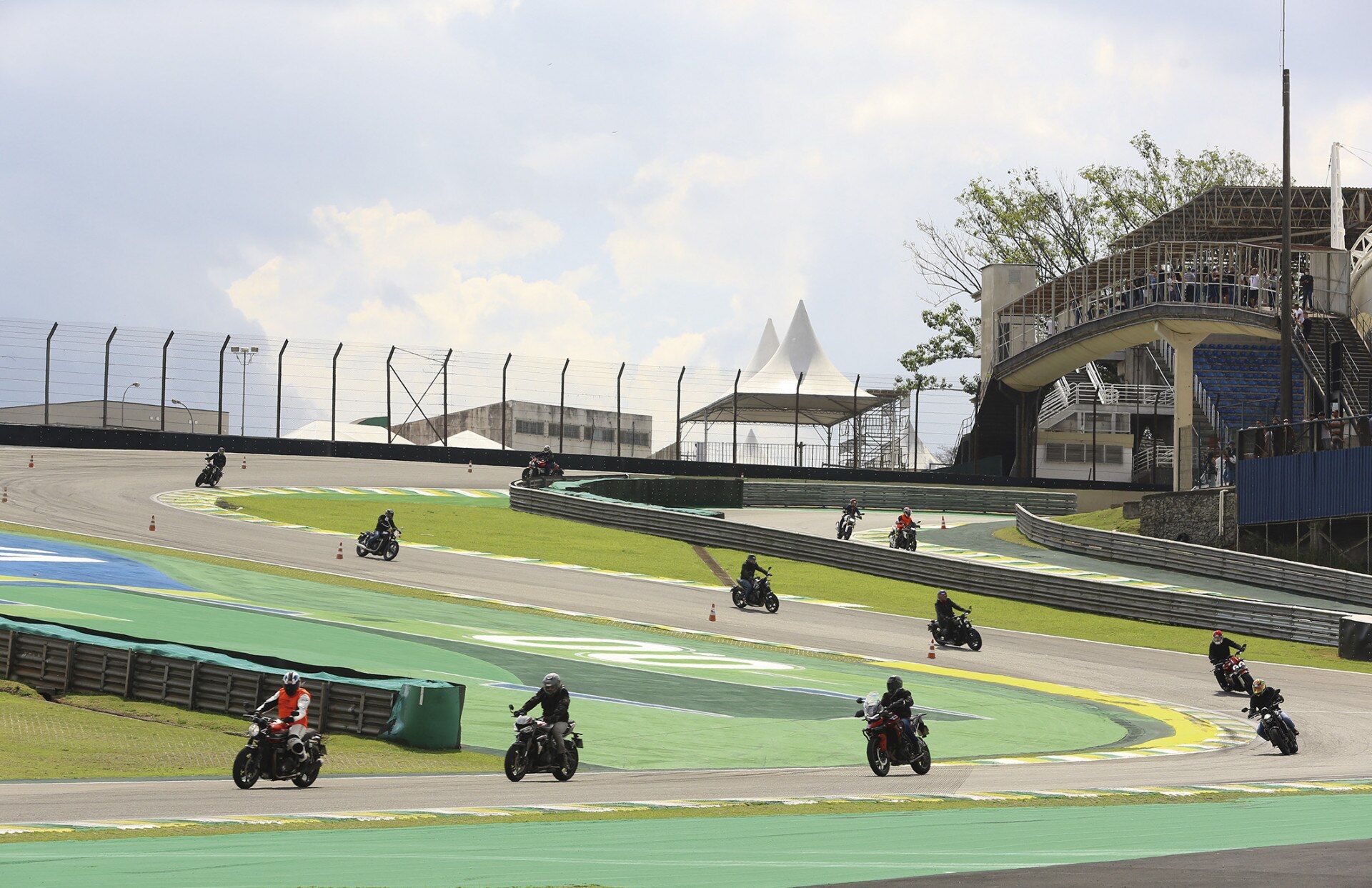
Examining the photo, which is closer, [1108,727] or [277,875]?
[277,875]

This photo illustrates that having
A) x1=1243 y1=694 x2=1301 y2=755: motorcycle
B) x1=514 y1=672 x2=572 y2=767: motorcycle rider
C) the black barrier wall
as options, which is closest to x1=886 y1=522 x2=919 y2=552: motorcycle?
x1=1243 y1=694 x2=1301 y2=755: motorcycle

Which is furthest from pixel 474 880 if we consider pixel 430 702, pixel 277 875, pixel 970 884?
pixel 430 702

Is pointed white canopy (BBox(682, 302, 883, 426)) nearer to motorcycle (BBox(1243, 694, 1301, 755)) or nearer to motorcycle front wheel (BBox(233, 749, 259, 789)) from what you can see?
motorcycle (BBox(1243, 694, 1301, 755))

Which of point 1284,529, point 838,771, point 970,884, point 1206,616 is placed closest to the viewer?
point 970,884

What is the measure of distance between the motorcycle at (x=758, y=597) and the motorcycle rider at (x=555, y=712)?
17.0 metres

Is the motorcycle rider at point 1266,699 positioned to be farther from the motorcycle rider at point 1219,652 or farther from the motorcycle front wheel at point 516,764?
the motorcycle front wheel at point 516,764

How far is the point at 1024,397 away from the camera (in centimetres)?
6706

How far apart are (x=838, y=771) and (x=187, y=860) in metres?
8.64

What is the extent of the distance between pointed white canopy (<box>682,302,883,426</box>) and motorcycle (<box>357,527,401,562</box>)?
3180cm

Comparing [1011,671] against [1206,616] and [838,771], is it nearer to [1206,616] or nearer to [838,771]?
[1206,616]

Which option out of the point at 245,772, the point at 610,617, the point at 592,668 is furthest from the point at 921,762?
the point at 610,617

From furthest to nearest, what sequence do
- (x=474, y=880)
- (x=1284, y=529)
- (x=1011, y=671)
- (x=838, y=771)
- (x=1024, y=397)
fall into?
1. (x=1024, y=397)
2. (x=1284, y=529)
3. (x=1011, y=671)
4. (x=838, y=771)
5. (x=474, y=880)

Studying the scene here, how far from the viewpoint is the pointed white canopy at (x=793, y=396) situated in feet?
224

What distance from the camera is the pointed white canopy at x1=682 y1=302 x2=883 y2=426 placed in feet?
224
